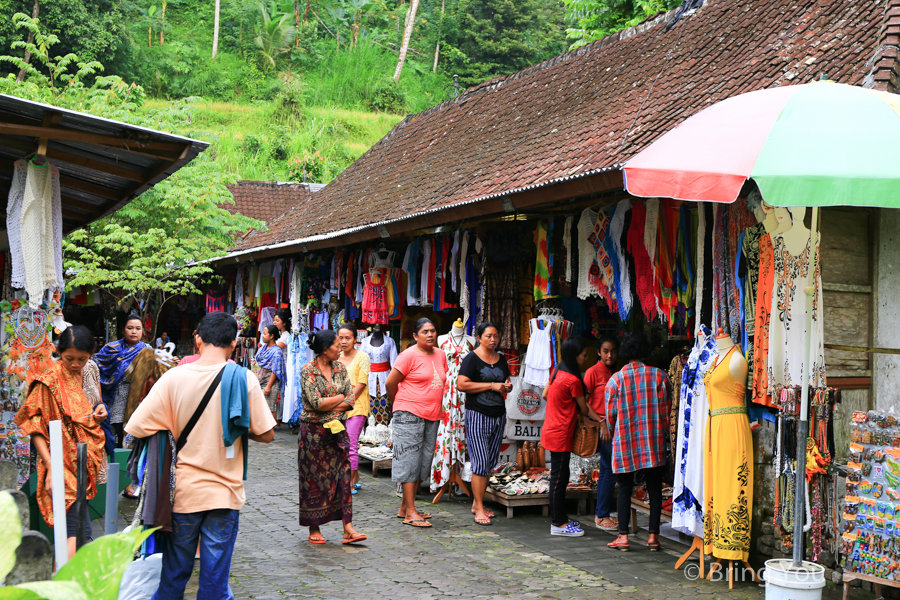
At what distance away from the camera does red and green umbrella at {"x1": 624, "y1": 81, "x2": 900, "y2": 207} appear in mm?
3789

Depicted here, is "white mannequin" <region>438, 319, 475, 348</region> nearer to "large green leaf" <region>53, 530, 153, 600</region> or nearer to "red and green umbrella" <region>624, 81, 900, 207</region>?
"red and green umbrella" <region>624, 81, 900, 207</region>

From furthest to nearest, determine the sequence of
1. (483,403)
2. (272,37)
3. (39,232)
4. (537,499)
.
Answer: (272,37), (537,499), (483,403), (39,232)

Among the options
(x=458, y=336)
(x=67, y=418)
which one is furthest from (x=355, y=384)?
(x=67, y=418)

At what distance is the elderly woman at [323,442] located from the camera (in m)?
6.38

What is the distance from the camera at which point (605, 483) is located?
7137 millimetres

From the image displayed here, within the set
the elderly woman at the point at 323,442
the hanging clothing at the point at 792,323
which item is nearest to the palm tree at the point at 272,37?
the elderly woman at the point at 323,442

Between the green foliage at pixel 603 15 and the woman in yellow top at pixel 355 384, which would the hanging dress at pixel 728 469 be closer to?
the woman in yellow top at pixel 355 384

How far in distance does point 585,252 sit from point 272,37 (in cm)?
4359

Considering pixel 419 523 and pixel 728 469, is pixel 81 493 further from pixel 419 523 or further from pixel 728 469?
pixel 728 469

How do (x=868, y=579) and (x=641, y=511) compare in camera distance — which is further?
(x=641, y=511)

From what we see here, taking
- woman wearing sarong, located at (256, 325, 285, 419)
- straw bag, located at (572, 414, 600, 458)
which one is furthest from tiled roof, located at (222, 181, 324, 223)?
straw bag, located at (572, 414, 600, 458)

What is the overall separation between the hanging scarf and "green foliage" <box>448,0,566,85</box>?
30396mm

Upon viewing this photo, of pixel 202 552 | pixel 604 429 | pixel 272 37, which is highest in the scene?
pixel 272 37

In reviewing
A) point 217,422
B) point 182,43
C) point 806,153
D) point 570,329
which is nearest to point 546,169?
point 570,329
